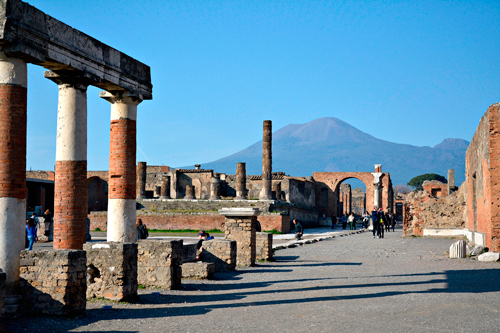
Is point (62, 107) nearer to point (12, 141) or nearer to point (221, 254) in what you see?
point (12, 141)

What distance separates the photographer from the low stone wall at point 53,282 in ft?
20.1

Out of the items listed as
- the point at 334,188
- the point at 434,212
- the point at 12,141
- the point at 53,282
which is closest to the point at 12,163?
the point at 12,141

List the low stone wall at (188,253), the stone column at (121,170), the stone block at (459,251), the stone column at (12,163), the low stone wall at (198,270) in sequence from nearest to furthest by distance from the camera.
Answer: the stone column at (12,163) → the stone column at (121,170) → the low stone wall at (198,270) → the low stone wall at (188,253) → the stone block at (459,251)

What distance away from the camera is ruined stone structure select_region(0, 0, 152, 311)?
6.77 meters

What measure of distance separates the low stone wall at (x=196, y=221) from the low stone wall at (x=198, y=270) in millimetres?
16995

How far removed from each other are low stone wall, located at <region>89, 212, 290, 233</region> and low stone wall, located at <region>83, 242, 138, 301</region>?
1968 centimetres

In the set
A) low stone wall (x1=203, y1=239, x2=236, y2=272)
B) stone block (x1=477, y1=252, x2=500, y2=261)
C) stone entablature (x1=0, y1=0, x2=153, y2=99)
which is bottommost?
stone block (x1=477, y1=252, x2=500, y2=261)

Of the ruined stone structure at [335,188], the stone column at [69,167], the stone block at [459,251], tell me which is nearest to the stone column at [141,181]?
the ruined stone structure at [335,188]

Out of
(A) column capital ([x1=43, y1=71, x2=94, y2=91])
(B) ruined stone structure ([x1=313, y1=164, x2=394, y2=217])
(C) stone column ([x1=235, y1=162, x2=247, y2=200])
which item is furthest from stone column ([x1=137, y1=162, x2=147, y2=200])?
(A) column capital ([x1=43, y1=71, x2=94, y2=91])

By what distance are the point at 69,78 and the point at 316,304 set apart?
16.5ft

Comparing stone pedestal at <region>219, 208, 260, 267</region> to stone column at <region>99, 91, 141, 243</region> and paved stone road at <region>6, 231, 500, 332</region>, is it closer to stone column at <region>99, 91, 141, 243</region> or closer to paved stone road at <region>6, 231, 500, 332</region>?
paved stone road at <region>6, 231, 500, 332</region>

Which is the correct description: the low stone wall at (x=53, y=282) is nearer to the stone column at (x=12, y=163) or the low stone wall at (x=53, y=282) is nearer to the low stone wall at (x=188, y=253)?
the stone column at (x=12, y=163)

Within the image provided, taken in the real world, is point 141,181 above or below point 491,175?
above

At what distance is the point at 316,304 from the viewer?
23.8 feet
